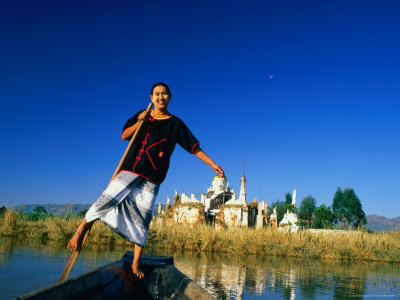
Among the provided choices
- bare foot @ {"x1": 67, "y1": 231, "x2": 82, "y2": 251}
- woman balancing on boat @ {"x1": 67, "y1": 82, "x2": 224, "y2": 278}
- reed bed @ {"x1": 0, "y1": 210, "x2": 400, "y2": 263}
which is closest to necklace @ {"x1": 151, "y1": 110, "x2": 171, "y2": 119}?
woman balancing on boat @ {"x1": 67, "y1": 82, "x2": 224, "y2": 278}

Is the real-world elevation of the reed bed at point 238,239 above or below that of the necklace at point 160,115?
below

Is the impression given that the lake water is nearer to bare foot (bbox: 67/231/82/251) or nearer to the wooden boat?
bare foot (bbox: 67/231/82/251)

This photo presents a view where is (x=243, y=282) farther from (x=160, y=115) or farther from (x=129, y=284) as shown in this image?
(x=160, y=115)

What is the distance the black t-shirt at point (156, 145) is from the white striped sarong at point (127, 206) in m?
0.09

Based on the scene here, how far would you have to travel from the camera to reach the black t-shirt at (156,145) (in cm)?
316

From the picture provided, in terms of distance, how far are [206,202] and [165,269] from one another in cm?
3573

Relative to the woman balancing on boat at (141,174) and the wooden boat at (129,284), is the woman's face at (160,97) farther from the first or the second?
the wooden boat at (129,284)

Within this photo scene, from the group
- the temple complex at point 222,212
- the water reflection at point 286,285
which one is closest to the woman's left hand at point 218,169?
the water reflection at point 286,285

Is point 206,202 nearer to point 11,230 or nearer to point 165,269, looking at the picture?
point 11,230

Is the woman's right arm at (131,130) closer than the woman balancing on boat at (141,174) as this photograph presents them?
No

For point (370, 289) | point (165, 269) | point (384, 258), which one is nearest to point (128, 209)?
point (165, 269)

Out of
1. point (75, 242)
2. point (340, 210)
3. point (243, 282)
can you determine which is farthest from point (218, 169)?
point (340, 210)

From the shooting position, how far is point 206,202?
3875 centimetres

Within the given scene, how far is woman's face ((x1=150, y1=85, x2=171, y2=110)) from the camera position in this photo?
10.9 ft
